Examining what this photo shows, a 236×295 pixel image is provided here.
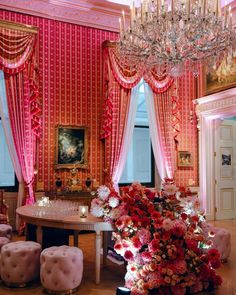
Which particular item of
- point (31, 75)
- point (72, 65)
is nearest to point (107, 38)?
point (72, 65)

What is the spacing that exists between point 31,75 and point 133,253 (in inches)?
187

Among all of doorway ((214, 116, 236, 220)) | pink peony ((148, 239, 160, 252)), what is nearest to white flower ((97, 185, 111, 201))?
pink peony ((148, 239, 160, 252))

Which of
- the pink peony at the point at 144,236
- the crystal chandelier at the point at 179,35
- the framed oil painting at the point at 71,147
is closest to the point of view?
the pink peony at the point at 144,236

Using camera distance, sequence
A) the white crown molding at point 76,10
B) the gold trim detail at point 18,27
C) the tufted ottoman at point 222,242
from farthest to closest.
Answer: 1. the white crown molding at point 76,10
2. the gold trim detail at point 18,27
3. the tufted ottoman at point 222,242

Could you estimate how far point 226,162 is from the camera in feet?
31.3

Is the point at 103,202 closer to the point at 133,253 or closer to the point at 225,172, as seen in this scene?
the point at 133,253

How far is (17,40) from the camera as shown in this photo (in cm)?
712

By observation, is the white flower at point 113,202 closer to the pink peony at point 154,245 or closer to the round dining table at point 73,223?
the round dining table at point 73,223

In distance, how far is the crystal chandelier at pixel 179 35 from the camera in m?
5.05

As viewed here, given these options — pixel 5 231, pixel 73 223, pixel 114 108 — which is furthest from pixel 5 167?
pixel 73 223

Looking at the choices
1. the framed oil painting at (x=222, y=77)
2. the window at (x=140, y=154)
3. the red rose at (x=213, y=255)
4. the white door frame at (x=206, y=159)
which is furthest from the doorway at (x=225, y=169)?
the red rose at (x=213, y=255)

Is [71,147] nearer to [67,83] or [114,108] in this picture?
[114,108]

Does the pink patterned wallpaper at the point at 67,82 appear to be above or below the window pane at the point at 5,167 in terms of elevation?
above

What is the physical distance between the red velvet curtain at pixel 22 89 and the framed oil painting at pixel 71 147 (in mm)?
579
